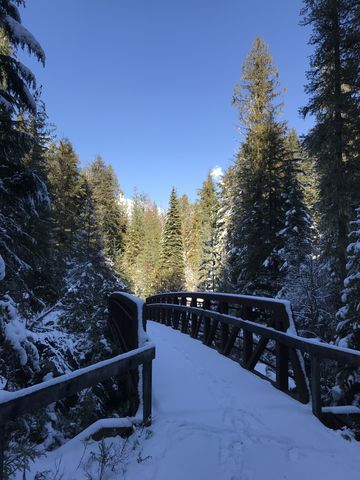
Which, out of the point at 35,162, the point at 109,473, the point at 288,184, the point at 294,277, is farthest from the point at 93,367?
the point at 35,162

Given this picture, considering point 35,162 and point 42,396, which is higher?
point 35,162

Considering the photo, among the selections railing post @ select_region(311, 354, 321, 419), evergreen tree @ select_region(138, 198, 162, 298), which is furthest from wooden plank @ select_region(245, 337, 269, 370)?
evergreen tree @ select_region(138, 198, 162, 298)

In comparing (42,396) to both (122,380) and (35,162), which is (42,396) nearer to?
(122,380)

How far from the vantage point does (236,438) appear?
3902 millimetres

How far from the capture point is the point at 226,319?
313 inches

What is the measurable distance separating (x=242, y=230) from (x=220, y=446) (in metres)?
18.8

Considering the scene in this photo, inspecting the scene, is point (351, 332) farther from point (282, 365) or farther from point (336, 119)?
point (336, 119)

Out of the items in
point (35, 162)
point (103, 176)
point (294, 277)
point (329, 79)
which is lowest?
point (294, 277)

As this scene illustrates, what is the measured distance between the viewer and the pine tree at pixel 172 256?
148 ft

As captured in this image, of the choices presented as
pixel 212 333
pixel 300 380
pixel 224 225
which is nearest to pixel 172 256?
pixel 224 225

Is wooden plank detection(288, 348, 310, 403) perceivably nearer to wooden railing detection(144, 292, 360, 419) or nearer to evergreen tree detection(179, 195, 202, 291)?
wooden railing detection(144, 292, 360, 419)

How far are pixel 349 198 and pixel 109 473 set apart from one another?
566 inches

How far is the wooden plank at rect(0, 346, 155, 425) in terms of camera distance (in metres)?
2.52

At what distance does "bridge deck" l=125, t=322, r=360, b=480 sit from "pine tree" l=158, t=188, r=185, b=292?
127 ft
